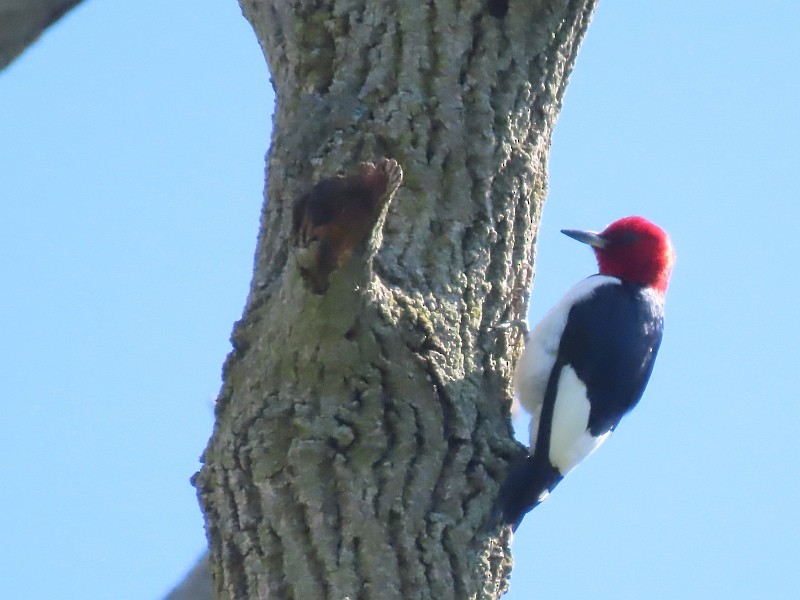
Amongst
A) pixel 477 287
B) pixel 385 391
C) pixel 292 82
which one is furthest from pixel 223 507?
pixel 292 82

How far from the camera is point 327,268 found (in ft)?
7.72

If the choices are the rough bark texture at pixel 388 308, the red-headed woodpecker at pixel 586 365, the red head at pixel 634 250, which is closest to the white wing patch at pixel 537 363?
the red-headed woodpecker at pixel 586 365

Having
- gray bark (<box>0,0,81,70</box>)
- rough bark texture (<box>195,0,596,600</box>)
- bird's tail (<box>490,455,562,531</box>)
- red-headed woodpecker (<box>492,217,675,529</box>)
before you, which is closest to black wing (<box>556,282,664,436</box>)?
red-headed woodpecker (<box>492,217,675,529</box>)

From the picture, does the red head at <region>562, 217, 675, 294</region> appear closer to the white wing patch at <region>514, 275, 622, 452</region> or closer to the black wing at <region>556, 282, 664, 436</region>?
the black wing at <region>556, 282, 664, 436</region>

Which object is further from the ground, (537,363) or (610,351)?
(610,351)

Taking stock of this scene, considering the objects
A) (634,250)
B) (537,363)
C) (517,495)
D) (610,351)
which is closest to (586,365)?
(610,351)

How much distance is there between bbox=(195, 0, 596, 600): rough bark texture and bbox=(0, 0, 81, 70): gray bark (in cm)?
58

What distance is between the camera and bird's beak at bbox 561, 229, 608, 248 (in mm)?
4573

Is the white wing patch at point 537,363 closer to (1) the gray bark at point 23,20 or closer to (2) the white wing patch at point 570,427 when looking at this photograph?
(2) the white wing patch at point 570,427

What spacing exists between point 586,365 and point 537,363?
0.85 ft

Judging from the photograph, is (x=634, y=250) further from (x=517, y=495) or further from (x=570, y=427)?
(x=517, y=495)

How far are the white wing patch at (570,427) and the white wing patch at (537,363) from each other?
0.07 metres

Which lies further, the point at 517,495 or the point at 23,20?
the point at 23,20

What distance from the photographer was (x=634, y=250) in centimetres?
450
